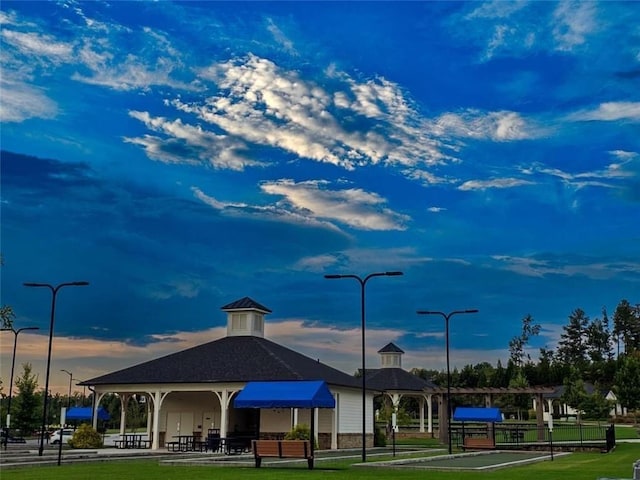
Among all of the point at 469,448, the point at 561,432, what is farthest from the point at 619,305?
the point at 469,448

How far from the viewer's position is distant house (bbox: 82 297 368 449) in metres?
41.0

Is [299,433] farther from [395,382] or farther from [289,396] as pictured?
[395,382]

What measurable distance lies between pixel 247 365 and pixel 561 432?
33.3m

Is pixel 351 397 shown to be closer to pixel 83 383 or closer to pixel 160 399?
pixel 160 399

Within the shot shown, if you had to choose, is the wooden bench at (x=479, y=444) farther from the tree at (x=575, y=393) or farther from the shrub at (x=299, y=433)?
the tree at (x=575, y=393)

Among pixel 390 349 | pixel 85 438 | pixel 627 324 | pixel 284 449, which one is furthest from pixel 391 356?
pixel 627 324

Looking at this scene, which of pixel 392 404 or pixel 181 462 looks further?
pixel 392 404

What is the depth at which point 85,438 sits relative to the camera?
42062 millimetres

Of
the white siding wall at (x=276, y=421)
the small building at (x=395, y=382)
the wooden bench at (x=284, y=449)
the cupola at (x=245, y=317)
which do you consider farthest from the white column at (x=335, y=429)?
the small building at (x=395, y=382)

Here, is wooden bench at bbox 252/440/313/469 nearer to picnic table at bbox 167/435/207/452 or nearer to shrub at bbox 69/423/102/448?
picnic table at bbox 167/435/207/452

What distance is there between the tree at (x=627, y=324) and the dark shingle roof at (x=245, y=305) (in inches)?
3777

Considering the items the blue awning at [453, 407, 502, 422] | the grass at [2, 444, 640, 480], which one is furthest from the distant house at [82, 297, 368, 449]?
the grass at [2, 444, 640, 480]

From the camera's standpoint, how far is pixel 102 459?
31484 mm

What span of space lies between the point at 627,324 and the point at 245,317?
332 ft
